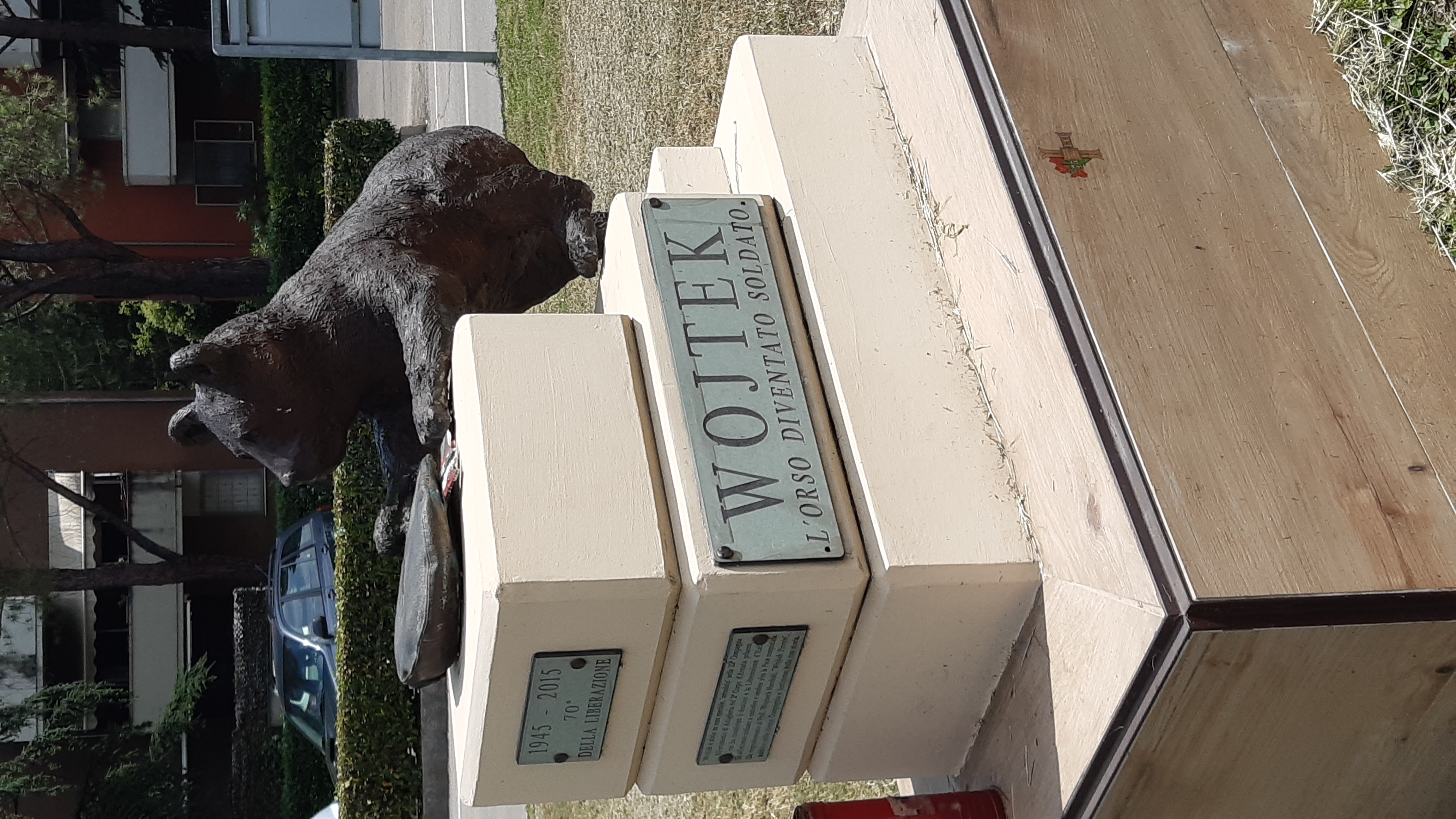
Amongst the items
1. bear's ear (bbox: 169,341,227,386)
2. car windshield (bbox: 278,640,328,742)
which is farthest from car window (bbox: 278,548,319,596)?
bear's ear (bbox: 169,341,227,386)

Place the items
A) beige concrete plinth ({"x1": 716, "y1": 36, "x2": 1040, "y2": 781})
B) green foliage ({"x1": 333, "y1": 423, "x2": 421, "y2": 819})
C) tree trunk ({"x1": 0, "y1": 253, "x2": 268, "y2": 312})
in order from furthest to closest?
tree trunk ({"x1": 0, "y1": 253, "x2": 268, "y2": 312}), green foliage ({"x1": 333, "y1": 423, "x2": 421, "y2": 819}), beige concrete plinth ({"x1": 716, "y1": 36, "x2": 1040, "y2": 781})

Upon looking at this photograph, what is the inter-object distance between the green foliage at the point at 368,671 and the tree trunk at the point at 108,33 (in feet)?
34.6

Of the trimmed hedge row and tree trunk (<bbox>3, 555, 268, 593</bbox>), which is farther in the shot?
tree trunk (<bbox>3, 555, 268, 593</bbox>)

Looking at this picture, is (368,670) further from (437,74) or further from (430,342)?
(437,74)

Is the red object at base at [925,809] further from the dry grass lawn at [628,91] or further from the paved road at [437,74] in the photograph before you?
the paved road at [437,74]

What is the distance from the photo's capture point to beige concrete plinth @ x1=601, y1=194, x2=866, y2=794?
254 cm

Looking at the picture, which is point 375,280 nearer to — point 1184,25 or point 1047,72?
point 1047,72

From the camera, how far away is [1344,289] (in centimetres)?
259

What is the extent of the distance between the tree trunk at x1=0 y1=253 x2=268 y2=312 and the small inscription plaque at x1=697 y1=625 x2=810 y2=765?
13.5m

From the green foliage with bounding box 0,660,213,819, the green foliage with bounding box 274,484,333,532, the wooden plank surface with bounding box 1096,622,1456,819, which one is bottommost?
the green foliage with bounding box 0,660,213,819

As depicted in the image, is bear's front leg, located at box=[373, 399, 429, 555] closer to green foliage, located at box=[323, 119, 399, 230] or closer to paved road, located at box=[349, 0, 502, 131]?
paved road, located at box=[349, 0, 502, 131]

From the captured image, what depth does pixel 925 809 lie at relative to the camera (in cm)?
280

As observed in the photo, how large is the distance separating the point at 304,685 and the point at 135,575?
493cm

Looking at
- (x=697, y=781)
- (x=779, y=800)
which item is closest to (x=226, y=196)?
(x=779, y=800)
